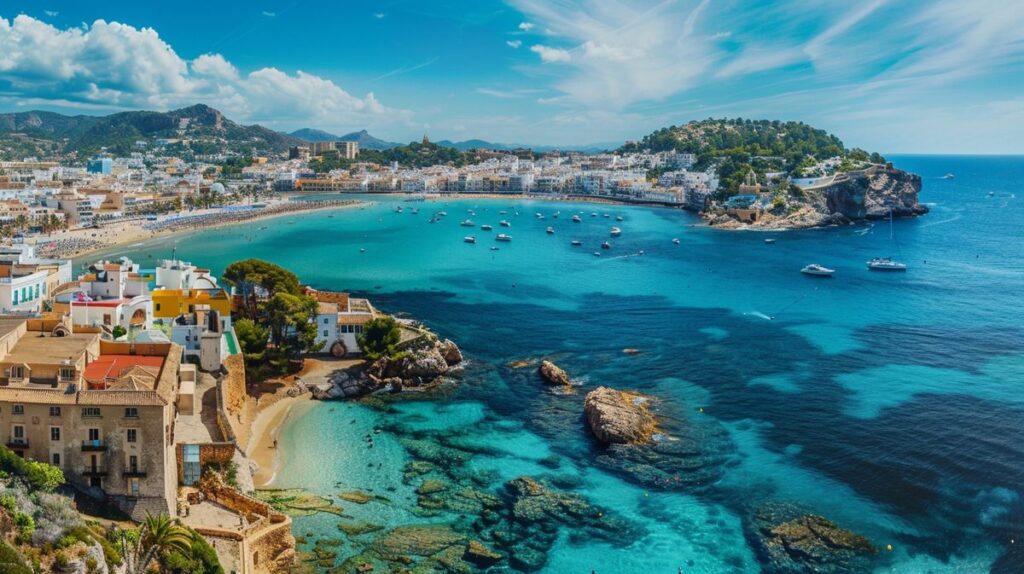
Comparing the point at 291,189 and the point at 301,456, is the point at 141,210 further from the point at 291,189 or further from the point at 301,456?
the point at 301,456

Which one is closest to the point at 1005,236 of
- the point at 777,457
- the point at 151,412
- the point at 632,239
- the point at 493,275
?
the point at 632,239

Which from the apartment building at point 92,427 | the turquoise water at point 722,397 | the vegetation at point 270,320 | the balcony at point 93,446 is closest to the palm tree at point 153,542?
the apartment building at point 92,427

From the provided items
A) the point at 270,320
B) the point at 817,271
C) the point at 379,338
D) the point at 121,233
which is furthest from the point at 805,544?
the point at 121,233

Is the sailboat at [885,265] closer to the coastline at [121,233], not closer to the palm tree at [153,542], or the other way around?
the palm tree at [153,542]

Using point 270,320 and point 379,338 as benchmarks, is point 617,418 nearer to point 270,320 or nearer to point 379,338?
point 379,338

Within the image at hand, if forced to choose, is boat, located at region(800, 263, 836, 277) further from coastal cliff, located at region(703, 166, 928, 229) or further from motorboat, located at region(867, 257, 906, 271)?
coastal cliff, located at region(703, 166, 928, 229)
